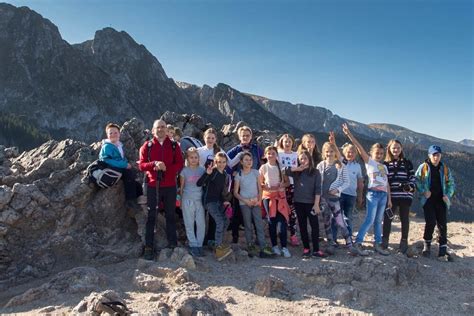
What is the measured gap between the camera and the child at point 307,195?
919 cm

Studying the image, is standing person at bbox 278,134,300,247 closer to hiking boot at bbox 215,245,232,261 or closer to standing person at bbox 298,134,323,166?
standing person at bbox 298,134,323,166

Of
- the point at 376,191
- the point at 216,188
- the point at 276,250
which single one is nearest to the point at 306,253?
the point at 276,250

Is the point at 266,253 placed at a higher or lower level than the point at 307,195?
lower

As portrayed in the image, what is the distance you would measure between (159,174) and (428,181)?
274 inches

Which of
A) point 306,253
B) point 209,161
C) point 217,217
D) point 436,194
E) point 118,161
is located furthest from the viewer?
point 436,194

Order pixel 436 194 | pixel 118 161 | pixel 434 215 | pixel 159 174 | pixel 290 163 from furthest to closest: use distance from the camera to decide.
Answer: pixel 290 163
pixel 434 215
pixel 436 194
pixel 118 161
pixel 159 174

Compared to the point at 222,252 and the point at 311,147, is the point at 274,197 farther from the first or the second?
the point at 311,147

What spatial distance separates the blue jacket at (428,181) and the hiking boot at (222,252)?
17.6 feet

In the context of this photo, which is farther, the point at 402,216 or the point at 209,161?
the point at 402,216

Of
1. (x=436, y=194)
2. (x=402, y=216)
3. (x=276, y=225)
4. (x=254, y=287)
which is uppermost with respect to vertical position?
(x=436, y=194)

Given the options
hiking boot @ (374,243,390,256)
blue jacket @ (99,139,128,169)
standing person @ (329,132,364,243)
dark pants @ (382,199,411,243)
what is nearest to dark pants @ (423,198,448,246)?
dark pants @ (382,199,411,243)

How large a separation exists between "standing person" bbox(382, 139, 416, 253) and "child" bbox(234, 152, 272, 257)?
3381mm

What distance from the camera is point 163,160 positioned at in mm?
8805

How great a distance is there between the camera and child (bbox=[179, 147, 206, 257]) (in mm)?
9023
